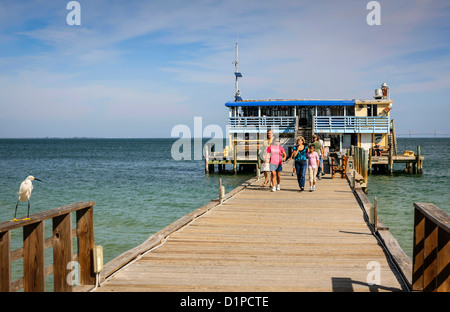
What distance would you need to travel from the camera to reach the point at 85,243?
16.1 feet

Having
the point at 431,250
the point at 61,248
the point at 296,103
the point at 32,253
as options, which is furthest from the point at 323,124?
the point at 32,253

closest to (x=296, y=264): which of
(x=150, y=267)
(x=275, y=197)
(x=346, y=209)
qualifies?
(x=150, y=267)

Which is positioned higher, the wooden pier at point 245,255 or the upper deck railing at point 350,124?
the upper deck railing at point 350,124

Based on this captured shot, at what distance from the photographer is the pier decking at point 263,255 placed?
17.4 feet

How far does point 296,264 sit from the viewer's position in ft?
20.3

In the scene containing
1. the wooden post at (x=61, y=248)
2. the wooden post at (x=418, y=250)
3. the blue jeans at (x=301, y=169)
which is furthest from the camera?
the blue jeans at (x=301, y=169)

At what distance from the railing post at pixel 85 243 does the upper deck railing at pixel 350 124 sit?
105 ft

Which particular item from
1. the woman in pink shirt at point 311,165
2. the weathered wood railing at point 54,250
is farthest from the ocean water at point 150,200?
the weathered wood railing at point 54,250

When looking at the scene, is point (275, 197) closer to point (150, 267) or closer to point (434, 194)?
point (150, 267)

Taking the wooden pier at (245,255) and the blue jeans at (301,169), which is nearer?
the wooden pier at (245,255)

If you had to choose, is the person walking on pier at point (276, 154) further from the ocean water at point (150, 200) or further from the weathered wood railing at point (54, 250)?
the weathered wood railing at point (54, 250)

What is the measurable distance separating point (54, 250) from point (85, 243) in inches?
19.1

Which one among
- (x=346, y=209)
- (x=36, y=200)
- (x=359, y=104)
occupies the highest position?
(x=359, y=104)

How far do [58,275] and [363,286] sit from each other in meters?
3.63
